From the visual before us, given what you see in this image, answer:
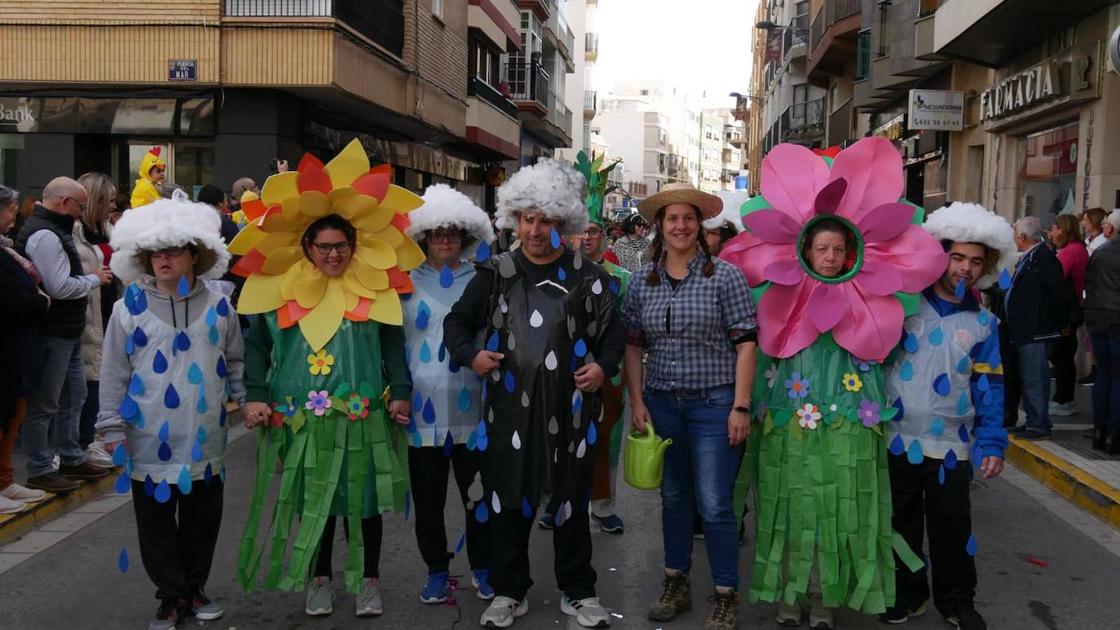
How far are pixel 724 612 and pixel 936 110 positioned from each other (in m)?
16.6

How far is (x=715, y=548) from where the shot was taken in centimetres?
444

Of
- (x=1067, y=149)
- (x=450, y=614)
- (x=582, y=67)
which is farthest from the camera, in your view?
(x=582, y=67)

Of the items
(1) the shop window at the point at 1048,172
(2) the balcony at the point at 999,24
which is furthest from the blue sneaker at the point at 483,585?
(1) the shop window at the point at 1048,172

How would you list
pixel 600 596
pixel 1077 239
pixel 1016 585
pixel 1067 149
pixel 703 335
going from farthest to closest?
pixel 1067 149
pixel 1077 239
pixel 1016 585
pixel 600 596
pixel 703 335

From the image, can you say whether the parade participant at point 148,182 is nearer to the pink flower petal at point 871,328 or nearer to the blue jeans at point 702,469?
the blue jeans at point 702,469

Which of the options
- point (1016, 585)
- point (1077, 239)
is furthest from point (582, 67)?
point (1016, 585)

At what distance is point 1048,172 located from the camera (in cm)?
1480

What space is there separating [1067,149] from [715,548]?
1156 cm

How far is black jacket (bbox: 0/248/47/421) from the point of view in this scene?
5758 mm

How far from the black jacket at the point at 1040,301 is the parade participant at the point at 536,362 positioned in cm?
533

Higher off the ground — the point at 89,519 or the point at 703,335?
the point at 703,335

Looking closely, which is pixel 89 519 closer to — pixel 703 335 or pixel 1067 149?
pixel 703 335

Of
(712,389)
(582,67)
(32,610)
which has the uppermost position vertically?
(582,67)

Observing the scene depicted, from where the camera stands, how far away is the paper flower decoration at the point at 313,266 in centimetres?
442
